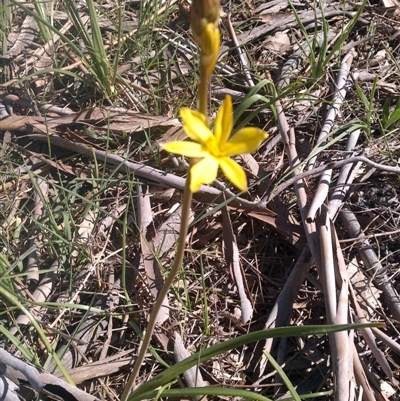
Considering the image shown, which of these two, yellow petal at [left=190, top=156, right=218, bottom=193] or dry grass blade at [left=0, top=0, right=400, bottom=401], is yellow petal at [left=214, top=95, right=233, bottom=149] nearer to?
yellow petal at [left=190, top=156, right=218, bottom=193]

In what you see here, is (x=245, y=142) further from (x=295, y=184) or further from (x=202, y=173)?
(x=295, y=184)

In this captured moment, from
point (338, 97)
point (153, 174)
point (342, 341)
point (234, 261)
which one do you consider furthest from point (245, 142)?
point (338, 97)

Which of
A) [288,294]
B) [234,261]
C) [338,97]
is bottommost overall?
[288,294]

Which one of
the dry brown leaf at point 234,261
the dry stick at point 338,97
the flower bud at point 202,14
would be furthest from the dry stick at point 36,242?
the flower bud at point 202,14

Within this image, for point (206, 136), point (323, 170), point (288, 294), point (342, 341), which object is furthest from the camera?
point (323, 170)

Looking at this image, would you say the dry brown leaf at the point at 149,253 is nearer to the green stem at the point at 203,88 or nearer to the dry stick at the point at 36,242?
the dry stick at the point at 36,242

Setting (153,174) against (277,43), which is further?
(277,43)

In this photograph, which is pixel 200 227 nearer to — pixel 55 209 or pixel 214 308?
pixel 214 308

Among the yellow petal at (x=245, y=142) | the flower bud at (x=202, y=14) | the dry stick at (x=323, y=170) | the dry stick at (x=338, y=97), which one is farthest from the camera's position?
the dry stick at (x=338, y=97)
